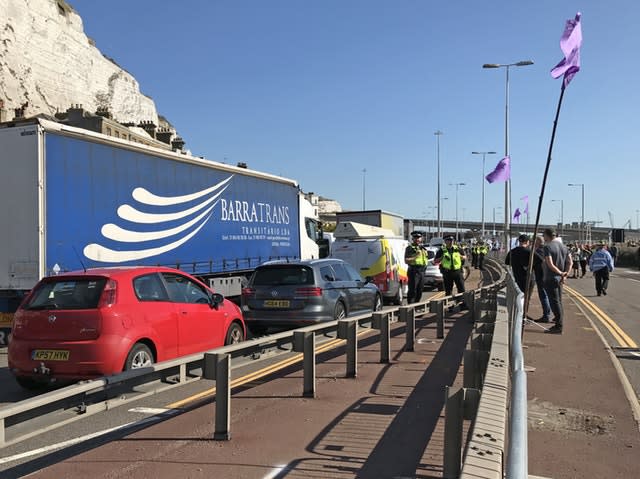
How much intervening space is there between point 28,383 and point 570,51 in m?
7.65

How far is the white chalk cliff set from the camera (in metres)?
61.2

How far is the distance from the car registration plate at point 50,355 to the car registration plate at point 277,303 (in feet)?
14.7

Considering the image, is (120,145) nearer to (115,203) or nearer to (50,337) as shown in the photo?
(115,203)

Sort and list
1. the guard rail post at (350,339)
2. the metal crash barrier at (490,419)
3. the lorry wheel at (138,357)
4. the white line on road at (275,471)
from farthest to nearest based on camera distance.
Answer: the guard rail post at (350,339) → the lorry wheel at (138,357) → the white line on road at (275,471) → the metal crash barrier at (490,419)

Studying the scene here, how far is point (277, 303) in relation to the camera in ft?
34.5

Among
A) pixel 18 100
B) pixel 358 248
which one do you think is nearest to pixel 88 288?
pixel 358 248

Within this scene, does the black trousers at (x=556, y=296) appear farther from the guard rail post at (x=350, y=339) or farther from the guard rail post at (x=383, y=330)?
the guard rail post at (x=350, y=339)

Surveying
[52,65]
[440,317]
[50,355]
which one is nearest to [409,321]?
[440,317]

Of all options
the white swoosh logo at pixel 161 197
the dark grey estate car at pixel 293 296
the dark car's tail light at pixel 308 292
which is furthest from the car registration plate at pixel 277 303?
the white swoosh logo at pixel 161 197

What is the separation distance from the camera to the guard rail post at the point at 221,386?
5.04m

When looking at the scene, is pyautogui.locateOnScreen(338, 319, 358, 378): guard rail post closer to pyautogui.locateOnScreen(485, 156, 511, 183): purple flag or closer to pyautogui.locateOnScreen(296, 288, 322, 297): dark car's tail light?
pyautogui.locateOnScreen(296, 288, 322, 297): dark car's tail light

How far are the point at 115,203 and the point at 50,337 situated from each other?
5554 millimetres

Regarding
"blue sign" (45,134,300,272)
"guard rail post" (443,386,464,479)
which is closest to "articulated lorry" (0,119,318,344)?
"blue sign" (45,134,300,272)

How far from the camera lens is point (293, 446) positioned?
16.3 ft
